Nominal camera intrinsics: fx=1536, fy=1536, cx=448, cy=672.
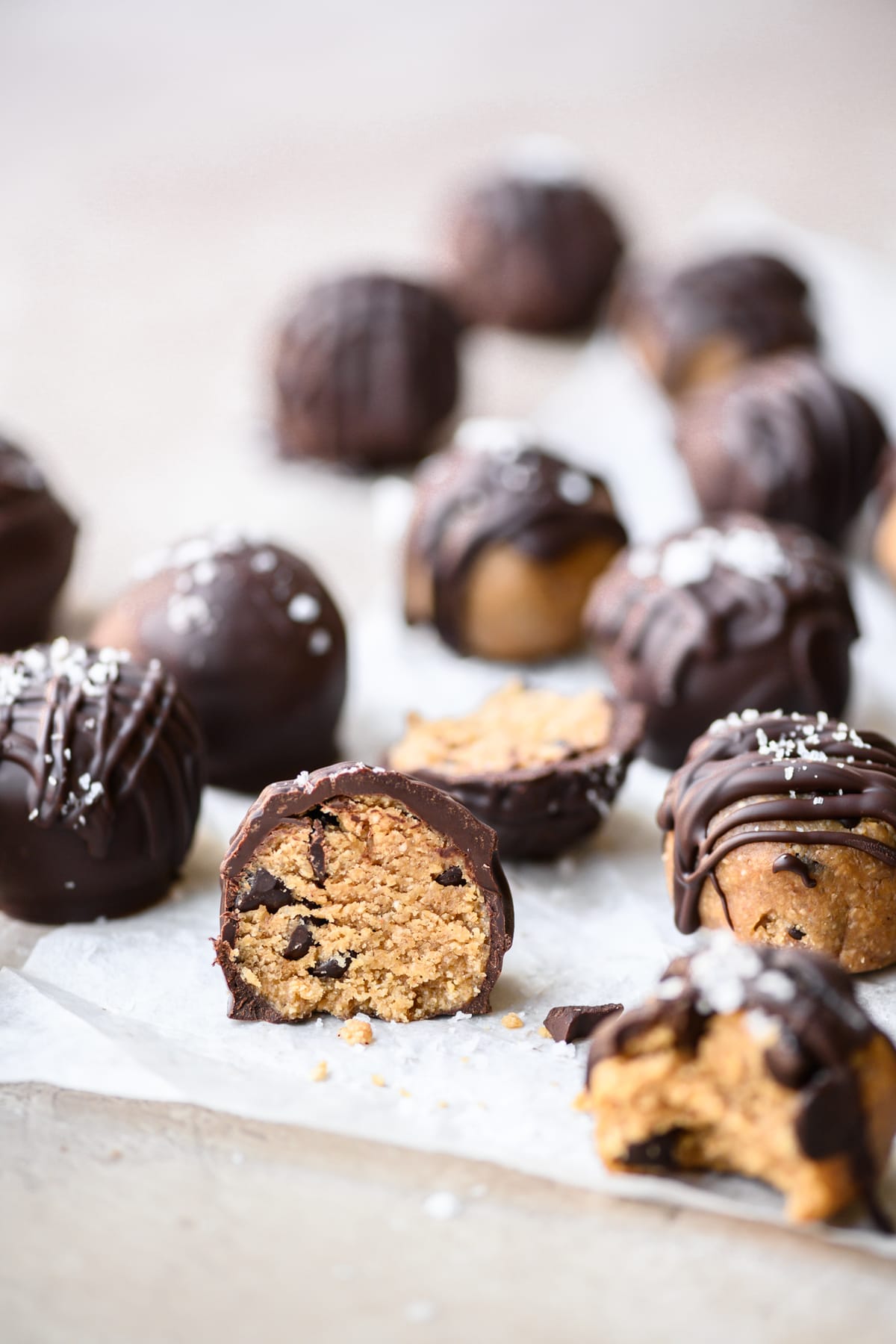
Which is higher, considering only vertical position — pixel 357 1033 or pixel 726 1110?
pixel 726 1110

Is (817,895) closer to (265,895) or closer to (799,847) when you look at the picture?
(799,847)

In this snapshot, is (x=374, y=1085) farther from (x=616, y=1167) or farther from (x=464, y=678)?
(x=464, y=678)

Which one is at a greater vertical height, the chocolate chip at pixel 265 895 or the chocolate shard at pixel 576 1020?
the chocolate chip at pixel 265 895

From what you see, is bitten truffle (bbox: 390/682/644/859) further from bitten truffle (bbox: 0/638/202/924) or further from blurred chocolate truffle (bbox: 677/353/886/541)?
blurred chocolate truffle (bbox: 677/353/886/541)

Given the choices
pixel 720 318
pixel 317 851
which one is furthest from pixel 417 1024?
pixel 720 318

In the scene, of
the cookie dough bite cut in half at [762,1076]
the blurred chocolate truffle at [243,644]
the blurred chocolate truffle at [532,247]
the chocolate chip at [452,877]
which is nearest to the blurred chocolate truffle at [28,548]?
the blurred chocolate truffle at [243,644]

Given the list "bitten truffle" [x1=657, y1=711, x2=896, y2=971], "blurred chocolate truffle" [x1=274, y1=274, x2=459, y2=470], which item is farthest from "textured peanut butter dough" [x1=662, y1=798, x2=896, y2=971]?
"blurred chocolate truffle" [x1=274, y1=274, x2=459, y2=470]

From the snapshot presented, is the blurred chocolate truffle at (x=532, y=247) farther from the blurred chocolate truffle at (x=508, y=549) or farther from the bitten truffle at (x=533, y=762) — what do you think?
the bitten truffle at (x=533, y=762)
